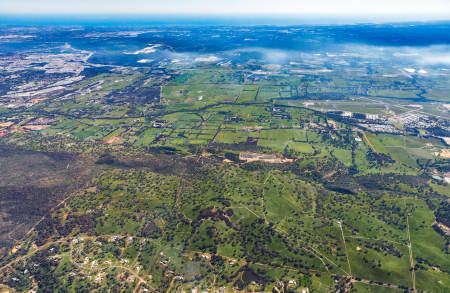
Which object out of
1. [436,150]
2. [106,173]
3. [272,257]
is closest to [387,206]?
[272,257]

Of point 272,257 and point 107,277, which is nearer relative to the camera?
point 107,277

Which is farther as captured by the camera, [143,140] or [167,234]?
[143,140]

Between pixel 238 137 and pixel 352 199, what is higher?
pixel 238 137

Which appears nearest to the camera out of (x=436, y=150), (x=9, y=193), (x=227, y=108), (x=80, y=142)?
(x=9, y=193)

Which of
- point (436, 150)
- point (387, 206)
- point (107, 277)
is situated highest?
point (436, 150)

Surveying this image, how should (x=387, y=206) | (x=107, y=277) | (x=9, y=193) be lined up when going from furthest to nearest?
(x=9, y=193), (x=387, y=206), (x=107, y=277)

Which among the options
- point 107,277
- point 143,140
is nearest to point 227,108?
point 143,140

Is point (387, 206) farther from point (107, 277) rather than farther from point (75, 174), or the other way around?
point (75, 174)

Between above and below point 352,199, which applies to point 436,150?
above

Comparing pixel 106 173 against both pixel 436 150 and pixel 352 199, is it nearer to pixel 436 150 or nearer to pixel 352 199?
pixel 352 199
